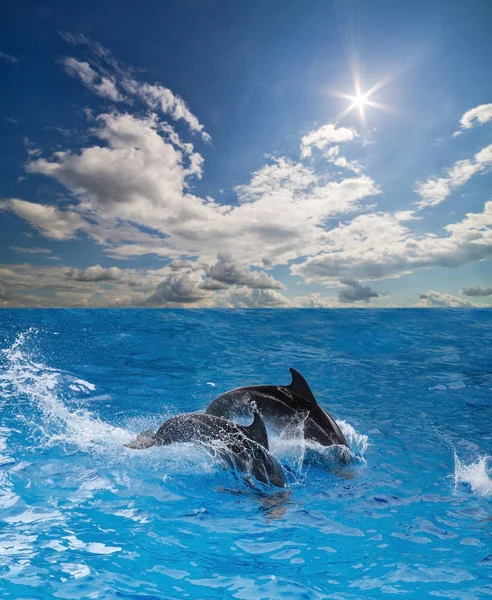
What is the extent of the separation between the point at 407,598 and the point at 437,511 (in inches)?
88.8

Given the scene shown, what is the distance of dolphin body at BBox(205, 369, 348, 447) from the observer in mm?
7816

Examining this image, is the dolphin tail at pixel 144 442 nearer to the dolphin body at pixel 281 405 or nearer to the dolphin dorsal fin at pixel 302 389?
the dolphin body at pixel 281 405

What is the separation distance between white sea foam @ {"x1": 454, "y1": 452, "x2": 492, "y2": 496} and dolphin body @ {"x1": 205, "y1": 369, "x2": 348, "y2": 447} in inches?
75.5

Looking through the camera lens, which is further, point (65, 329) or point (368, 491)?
point (65, 329)

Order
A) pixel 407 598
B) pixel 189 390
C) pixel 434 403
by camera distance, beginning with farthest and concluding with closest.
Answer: pixel 189 390
pixel 434 403
pixel 407 598

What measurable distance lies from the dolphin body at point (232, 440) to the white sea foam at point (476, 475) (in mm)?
2956

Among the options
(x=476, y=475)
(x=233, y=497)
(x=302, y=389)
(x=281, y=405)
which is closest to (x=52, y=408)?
(x=281, y=405)

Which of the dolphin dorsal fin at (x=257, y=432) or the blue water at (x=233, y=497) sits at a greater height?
the dolphin dorsal fin at (x=257, y=432)

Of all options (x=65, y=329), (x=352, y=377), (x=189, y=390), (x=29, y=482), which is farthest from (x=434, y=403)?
(x=65, y=329)

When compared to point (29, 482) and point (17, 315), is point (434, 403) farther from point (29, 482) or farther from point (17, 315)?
point (17, 315)

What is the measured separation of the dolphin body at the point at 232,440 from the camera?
6605mm

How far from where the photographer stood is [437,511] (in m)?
6.30

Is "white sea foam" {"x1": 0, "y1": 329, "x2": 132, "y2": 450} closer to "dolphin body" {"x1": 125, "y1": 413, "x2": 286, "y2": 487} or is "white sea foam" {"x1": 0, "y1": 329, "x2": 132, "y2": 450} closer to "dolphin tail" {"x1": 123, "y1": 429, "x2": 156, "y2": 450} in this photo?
"dolphin tail" {"x1": 123, "y1": 429, "x2": 156, "y2": 450}

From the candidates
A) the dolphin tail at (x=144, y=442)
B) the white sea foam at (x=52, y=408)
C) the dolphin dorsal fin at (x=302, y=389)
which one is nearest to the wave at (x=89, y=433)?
the white sea foam at (x=52, y=408)
